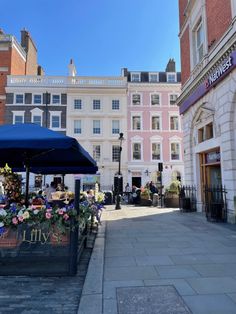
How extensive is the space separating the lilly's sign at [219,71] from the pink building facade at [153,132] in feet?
69.9

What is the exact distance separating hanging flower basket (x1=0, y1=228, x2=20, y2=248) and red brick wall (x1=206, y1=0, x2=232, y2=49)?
993cm

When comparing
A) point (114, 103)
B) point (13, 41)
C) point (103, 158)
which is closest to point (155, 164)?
point (103, 158)

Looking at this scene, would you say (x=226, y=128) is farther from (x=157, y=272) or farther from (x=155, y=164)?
(x=155, y=164)

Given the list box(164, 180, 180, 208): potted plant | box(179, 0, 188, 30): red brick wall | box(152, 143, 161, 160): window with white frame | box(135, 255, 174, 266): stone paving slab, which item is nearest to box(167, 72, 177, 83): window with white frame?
box(152, 143, 161, 160): window with white frame

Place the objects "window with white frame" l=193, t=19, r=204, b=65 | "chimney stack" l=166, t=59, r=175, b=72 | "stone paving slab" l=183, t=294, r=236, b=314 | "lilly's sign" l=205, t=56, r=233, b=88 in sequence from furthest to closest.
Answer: "chimney stack" l=166, t=59, r=175, b=72
"window with white frame" l=193, t=19, r=204, b=65
"lilly's sign" l=205, t=56, r=233, b=88
"stone paving slab" l=183, t=294, r=236, b=314

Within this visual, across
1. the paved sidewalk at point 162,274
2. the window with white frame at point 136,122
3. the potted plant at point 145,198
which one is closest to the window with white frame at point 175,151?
the window with white frame at point 136,122

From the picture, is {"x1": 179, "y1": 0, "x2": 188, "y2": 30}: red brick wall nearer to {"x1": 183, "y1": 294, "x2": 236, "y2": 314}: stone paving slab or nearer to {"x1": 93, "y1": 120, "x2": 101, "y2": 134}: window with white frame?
{"x1": 183, "y1": 294, "x2": 236, "y2": 314}: stone paving slab

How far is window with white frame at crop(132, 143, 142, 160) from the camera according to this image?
107ft

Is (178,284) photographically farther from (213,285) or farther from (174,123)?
(174,123)

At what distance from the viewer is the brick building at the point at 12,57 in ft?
104

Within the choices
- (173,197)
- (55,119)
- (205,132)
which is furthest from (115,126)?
(205,132)

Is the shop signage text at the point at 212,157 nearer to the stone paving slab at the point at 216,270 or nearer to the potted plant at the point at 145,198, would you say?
the potted plant at the point at 145,198

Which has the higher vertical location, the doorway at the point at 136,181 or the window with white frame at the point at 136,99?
the window with white frame at the point at 136,99

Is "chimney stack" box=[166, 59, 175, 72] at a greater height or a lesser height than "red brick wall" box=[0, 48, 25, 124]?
greater
